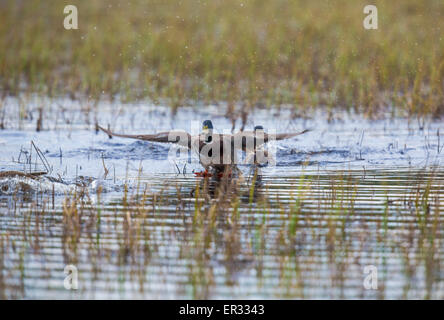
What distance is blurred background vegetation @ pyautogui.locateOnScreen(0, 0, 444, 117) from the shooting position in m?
12.5

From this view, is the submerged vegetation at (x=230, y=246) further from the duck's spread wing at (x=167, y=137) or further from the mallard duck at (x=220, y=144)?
the mallard duck at (x=220, y=144)

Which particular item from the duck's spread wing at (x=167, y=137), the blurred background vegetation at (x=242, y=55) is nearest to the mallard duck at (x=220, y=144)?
the duck's spread wing at (x=167, y=137)

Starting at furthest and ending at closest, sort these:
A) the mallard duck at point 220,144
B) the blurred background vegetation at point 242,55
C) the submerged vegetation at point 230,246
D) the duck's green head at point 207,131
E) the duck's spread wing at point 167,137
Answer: the blurred background vegetation at point 242,55 → the duck's green head at point 207,131 → the mallard duck at point 220,144 → the duck's spread wing at point 167,137 → the submerged vegetation at point 230,246

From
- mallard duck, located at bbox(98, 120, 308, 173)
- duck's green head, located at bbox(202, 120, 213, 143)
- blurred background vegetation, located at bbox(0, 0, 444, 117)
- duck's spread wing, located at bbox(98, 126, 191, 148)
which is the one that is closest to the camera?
duck's spread wing, located at bbox(98, 126, 191, 148)

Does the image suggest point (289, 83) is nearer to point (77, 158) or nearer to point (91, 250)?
point (77, 158)

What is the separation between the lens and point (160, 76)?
557 inches

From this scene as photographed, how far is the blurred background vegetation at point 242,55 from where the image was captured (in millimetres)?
12516

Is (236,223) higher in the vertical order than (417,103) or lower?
lower

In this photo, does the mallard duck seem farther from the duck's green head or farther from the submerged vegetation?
the submerged vegetation

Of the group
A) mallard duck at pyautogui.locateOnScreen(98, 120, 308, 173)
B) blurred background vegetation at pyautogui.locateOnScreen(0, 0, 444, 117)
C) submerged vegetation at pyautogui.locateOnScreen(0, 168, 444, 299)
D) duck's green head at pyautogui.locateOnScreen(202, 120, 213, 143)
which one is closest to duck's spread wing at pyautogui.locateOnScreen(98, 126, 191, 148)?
mallard duck at pyautogui.locateOnScreen(98, 120, 308, 173)

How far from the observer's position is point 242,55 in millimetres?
14922

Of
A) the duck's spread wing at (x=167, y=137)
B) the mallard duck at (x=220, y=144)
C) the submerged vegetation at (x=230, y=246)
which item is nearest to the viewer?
the submerged vegetation at (x=230, y=246)

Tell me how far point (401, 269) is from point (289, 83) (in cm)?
887
